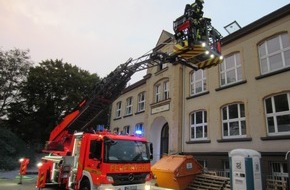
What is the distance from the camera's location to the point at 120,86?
475 inches

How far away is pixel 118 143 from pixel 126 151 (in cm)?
42

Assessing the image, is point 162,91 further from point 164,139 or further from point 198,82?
point 164,139

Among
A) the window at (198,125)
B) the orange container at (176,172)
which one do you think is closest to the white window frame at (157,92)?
the window at (198,125)

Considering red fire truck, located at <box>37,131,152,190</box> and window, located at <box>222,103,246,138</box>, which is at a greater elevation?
window, located at <box>222,103,246,138</box>

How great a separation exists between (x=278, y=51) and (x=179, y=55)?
20.0 feet

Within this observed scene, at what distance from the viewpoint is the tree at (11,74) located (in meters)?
28.2

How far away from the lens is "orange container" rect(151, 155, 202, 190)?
1157 cm

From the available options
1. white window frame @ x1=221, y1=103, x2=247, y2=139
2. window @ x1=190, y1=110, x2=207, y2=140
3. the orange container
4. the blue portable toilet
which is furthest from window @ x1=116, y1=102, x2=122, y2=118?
the blue portable toilet

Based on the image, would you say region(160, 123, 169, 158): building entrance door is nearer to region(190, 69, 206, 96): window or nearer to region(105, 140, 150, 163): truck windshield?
region(190, 69, 206, 96): window

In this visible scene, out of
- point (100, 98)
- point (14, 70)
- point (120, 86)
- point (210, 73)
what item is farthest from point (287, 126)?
point (14, 70)

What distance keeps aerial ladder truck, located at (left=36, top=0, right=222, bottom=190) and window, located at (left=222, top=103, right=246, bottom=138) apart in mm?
4971

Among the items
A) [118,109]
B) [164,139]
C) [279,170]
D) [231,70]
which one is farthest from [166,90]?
[279,170]

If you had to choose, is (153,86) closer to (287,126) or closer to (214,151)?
(214,151)

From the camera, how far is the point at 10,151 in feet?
77.5
